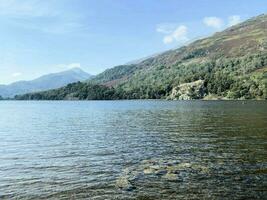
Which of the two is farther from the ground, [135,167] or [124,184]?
[135,167]

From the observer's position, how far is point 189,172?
3703cm

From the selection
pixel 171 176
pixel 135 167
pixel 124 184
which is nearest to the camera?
pixel 124 184

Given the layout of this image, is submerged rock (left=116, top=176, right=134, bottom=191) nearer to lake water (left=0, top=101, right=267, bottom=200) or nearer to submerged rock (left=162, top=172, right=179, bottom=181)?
lake water (left=0, top=101, right=267, bottom=200)

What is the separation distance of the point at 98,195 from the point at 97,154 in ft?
61.4

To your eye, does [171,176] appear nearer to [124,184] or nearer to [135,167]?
[124,184]

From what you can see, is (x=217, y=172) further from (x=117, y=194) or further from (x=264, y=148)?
(x=264, y=148)

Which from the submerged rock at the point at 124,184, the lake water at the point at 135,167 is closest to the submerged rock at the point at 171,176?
the lake water at the point at 135,167

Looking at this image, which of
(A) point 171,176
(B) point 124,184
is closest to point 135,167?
(A) point 171,176

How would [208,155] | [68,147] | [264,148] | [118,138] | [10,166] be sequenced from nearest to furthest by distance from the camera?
[10,166] < [208,155] < [264,148] < [68,147] < [118,138]

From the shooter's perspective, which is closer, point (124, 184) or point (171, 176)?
point (124, 184)

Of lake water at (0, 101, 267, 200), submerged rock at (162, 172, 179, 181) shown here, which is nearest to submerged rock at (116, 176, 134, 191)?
lake water at (0, 101, 267, 200)

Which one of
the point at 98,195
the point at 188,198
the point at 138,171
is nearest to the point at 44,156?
the point at 138,171

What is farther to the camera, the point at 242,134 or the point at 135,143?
the point at 242,134

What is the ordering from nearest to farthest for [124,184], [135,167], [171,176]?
1. [124,184]
2. [171,176]
3. [135,167]
